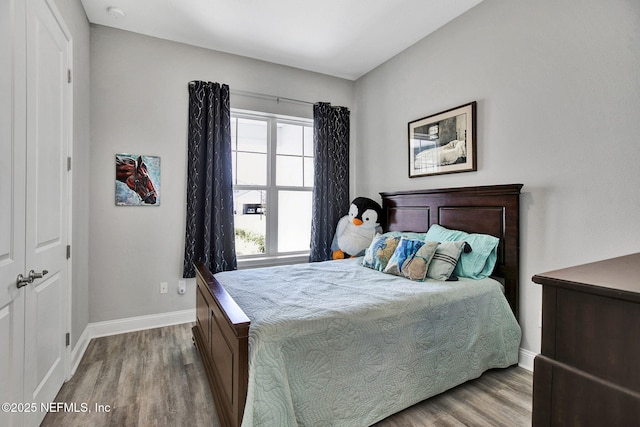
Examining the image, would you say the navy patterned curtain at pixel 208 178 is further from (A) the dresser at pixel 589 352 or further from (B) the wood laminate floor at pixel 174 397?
(A) the dresser at pixel 589 352

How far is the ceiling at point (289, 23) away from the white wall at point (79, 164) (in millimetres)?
383

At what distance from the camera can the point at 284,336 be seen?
148cm

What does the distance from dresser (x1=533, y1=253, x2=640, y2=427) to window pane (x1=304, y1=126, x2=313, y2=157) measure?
349 cm

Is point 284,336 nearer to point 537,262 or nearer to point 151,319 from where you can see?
point 537,262

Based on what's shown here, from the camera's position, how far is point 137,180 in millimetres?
3107

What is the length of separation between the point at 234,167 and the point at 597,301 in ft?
11.2

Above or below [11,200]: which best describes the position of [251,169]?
above

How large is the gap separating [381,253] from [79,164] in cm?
256

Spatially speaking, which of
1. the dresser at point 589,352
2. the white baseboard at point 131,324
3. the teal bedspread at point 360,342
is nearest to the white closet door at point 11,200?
the teal bedspread at point 360,342

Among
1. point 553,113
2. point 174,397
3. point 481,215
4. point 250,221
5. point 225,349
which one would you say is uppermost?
point 553,113

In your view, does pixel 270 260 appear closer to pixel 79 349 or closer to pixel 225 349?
pixel 79 349

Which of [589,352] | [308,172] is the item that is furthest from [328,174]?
[589,352]

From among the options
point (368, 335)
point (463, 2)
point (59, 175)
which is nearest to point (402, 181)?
point (463, 2)

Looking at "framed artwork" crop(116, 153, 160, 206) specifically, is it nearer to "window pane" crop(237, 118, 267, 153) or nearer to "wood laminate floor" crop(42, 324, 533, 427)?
"window pane" crop(237, 118, 267, 153)
